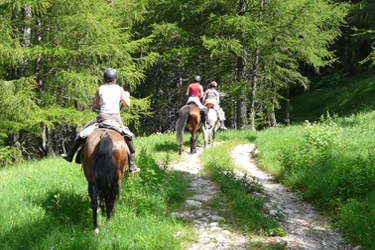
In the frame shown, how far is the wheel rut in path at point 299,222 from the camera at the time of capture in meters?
4.66

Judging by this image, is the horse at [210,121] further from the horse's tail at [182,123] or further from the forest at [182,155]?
the horse's tail at [182,123]

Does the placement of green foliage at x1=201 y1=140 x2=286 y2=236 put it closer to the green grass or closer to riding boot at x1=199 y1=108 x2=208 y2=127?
riding boot at x1=199 y1=108 x2=208 y2=127

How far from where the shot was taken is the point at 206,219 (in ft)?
17.9

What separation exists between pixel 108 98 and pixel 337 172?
524 centimetres

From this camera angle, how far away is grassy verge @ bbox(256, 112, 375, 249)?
5.12 metres

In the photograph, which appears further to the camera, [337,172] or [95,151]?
[337,172]

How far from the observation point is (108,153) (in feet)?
14.7

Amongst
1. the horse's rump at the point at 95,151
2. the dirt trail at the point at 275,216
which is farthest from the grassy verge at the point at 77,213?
the horse's rump at the point at 95,151

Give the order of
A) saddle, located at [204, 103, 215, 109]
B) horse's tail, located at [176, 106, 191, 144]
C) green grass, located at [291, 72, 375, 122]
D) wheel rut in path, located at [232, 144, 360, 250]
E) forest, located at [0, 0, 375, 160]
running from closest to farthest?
wheel rut in path, located at [232, 144, 360, 250] < horse's tail, located at [176, 106, 191, 144] < forest, located at [0, 0, 375, 160] < saddle, located at [204, 103, 215, 109] < green grass, located at [291, 72, 375, 122]

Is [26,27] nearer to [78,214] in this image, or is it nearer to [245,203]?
[78,214]

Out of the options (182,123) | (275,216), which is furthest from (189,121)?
(275,216)

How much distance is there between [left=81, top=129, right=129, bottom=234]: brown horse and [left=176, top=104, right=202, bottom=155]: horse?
595cm

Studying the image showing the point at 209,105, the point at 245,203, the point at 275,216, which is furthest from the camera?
the point at 209,105

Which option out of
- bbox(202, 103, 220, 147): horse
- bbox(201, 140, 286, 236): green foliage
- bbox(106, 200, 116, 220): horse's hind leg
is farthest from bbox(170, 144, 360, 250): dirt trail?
bbox(202, 103, 220, 147): horse
